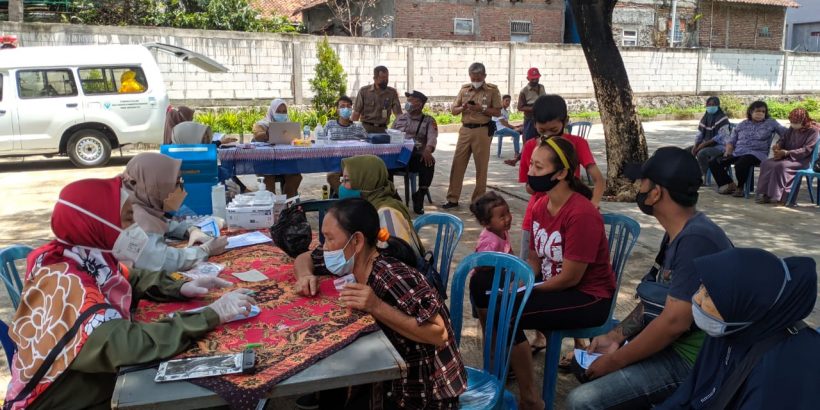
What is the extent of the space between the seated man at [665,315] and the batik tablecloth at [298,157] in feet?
16.1

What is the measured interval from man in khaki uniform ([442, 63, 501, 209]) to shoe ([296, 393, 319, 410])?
16.3 ft

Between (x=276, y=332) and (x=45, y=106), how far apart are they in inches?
411

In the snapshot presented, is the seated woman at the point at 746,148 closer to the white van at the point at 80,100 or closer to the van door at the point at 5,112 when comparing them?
the white van at the point at 80,100

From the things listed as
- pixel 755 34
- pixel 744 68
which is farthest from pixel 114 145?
pixel 755 34

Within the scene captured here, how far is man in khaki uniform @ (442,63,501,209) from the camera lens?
816 centimetres

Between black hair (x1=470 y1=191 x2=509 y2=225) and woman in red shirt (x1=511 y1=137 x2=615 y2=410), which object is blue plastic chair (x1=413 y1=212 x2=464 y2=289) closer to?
black hair (x1=470 y1=191 x2=509 y2=225)

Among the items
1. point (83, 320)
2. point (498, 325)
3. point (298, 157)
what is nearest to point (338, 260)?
point (498, 325)

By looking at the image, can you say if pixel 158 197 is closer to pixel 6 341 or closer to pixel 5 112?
pixel 6 341

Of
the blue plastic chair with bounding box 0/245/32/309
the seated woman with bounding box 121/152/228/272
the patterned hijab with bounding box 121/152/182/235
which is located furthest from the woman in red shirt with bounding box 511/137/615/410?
the blue plastic chair with bounding box 0/245/32/309

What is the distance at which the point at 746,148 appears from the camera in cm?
893

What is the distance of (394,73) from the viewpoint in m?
17.2

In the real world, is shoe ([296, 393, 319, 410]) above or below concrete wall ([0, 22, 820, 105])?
below

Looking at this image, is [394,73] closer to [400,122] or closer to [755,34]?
[400,122]

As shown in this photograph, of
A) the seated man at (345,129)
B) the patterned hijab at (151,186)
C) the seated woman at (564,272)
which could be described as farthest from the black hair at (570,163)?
the seated man at (345,129)
